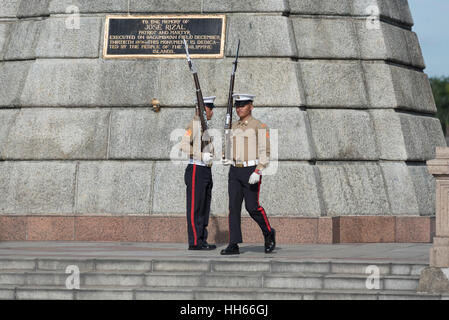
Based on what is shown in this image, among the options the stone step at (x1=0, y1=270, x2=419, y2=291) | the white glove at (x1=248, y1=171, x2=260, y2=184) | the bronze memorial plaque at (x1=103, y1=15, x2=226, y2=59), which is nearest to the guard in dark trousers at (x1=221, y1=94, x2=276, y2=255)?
the white glove at (x1=248, y1=171, x2=260, y2=184)

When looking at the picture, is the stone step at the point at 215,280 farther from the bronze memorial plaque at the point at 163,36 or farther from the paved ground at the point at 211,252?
the bronze memorial plaque at the point at 163,36

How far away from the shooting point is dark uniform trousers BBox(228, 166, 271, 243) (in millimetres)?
12773

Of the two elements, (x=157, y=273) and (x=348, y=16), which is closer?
(x=157, y=273)

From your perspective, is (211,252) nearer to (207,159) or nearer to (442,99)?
(207,159)

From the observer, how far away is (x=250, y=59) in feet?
51.5

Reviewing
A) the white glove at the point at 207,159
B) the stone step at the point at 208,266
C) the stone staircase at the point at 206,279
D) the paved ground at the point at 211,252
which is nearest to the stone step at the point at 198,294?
the stone staircase at the point at 206,279

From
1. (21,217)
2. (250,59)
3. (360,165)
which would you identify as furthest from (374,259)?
(21,217)

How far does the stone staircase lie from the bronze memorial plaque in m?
5.18

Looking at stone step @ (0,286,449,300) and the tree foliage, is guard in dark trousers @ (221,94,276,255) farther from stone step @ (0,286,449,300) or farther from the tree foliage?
the tree foliage

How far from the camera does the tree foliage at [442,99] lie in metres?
86.8

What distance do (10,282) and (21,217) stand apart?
13.7 feet

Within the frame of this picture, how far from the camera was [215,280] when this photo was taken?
11031 millimetres

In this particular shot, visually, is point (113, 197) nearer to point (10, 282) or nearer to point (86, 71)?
point (86, 71)

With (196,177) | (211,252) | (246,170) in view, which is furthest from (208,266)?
(196,177)
